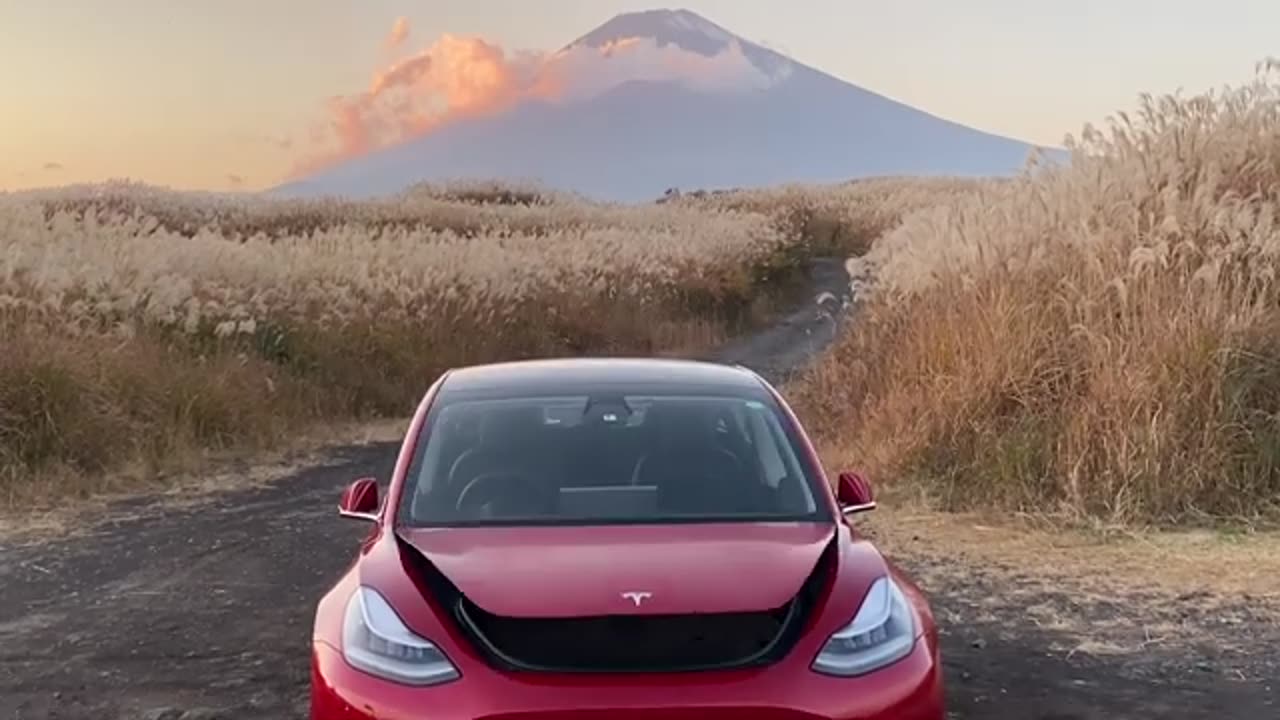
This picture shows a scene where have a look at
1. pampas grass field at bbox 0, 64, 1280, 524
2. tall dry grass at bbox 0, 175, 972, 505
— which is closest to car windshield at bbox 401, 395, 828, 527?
pampas grass field at bbox 0, 64, 1280, 524

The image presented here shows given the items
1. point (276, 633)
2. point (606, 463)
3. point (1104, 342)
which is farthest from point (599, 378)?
point (1104, 342)

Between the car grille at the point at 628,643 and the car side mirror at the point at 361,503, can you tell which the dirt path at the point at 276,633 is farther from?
the car grille at the point at 628,643

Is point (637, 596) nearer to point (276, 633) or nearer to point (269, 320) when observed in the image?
point (276, 633)

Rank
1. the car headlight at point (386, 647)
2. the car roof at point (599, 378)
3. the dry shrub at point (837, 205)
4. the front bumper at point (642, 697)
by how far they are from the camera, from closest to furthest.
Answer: the front bumper at point (642, 697) < the car headlight at point (386, 647) < the car roof at point (599, 378) < the dry shrub at point (837, 205)

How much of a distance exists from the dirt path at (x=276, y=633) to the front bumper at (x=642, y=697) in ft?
6.70

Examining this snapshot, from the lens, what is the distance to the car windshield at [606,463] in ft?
16.3

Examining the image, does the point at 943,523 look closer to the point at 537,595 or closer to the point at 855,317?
the point at 855,317

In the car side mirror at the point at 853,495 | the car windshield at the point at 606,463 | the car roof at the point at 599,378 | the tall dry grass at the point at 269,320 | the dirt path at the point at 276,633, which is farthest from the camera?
the tall dry grass at the point at 269,320

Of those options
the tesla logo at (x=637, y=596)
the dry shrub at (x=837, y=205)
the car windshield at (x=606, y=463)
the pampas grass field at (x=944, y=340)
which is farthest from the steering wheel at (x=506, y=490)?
the dry shrub at (x=837, y=205)

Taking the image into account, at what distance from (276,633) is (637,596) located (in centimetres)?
377

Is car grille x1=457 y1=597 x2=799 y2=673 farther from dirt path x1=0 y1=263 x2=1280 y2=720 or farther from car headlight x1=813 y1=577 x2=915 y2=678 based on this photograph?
dirt path x1=0 y1=263 x2=1280 y2=720

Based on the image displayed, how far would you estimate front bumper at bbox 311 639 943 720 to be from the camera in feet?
12.8

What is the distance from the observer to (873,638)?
4223 mm

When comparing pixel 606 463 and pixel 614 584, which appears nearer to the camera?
pixel 614 584
